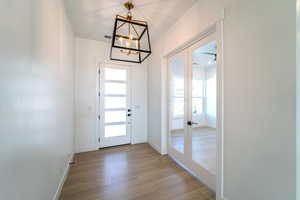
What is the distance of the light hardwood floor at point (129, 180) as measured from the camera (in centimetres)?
191

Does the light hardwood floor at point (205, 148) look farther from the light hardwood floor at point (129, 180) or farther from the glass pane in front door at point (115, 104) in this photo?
the glass pane in front door at point (115, 104)

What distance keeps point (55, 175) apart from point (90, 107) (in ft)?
6.49

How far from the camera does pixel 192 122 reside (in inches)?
98.7

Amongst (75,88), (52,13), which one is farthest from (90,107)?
(52,13)

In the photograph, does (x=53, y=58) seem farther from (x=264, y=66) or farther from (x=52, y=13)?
(x=264, y=66)

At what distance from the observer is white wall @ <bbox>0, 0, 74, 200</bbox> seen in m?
0.81

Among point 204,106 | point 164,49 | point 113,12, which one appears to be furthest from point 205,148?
point 113,12

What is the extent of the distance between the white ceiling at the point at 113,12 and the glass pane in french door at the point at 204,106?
2.86 ft

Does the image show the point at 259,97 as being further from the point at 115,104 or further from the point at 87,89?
the point at 87,89

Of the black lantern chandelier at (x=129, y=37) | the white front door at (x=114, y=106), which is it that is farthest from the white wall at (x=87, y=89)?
the black lantern chandelier at (x=129, y=37)

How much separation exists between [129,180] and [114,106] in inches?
83.9

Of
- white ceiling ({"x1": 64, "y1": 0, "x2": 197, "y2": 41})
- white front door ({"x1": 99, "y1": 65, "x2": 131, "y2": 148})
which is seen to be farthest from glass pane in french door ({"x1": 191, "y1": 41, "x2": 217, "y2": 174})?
white front door ({"x1": 99, "y1": 65, "x2": 131, "y2": 148})

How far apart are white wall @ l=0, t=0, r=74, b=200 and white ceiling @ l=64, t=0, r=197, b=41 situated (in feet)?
2.61

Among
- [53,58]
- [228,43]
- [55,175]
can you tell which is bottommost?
[55,175]
